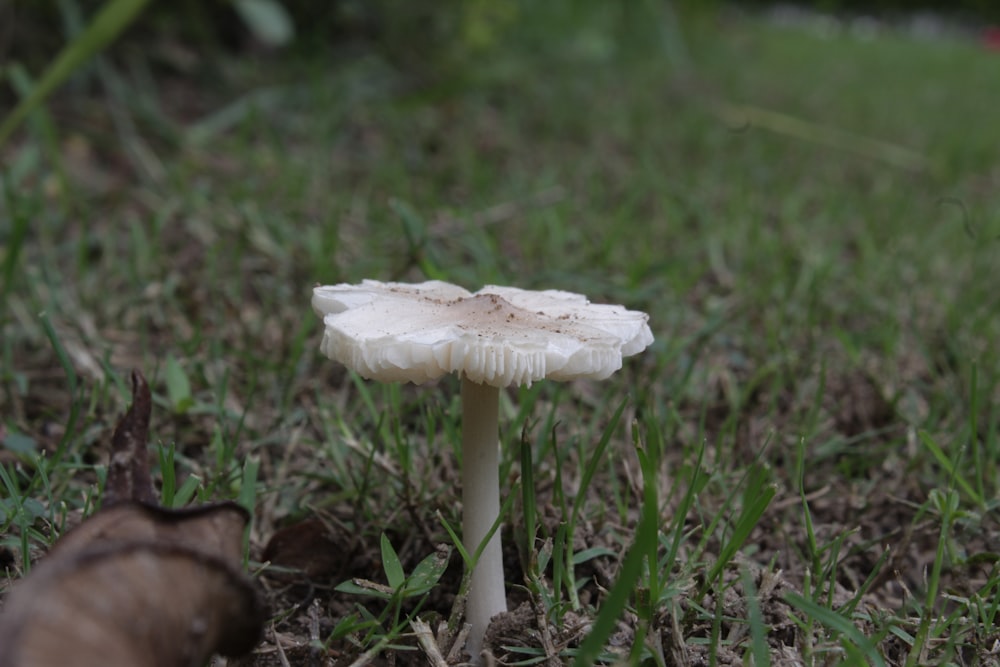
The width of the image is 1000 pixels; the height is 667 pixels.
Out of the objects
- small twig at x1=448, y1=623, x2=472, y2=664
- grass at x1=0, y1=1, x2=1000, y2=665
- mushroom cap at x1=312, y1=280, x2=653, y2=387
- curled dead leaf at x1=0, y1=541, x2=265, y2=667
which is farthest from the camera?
grass at x1=0, y1=1, x2=1000, y2=665

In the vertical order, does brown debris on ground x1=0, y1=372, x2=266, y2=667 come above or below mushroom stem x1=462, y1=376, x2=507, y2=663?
above

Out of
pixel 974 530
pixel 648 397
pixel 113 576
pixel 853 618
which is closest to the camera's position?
pixel 113 576

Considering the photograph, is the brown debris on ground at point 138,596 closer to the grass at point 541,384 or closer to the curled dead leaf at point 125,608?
the curled dead leaf at point 125,608

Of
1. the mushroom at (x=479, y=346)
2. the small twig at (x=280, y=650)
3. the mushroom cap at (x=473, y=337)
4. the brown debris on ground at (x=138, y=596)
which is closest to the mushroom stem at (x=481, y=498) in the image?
the mushroom at (x=479, y=346)

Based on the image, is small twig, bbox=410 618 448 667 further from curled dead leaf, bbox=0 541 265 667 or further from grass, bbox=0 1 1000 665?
curled dead leaf, bbox=0 541 265 667

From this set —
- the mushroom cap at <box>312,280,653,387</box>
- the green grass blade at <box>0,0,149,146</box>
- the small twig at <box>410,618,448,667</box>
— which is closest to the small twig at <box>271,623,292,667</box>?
the small twig at <box>410,618,448,667</box>

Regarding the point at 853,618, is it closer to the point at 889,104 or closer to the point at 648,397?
the point at 648,397

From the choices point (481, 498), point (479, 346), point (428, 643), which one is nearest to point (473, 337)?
point (479, 346)

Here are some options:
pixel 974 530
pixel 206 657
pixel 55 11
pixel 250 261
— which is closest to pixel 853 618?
pixel 974 530
